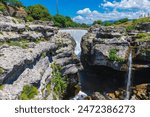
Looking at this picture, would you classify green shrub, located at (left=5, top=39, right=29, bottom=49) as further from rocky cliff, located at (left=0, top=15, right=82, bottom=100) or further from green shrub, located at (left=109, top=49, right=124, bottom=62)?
green shrub, located at (left=109, top=49, right=124, bottom=62)

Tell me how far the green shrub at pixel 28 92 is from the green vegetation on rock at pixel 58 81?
8.88 metres

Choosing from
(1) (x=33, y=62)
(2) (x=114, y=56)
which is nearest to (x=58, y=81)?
(1) (x=33, y=62)

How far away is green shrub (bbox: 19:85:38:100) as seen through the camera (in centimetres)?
2446

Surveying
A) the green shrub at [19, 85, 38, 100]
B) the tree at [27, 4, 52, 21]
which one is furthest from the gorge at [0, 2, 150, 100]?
the tree at [27, 4, 52, 21]

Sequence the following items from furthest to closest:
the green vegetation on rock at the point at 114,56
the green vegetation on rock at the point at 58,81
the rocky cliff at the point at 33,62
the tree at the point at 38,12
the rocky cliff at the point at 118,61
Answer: the tree at the point at 38,12 → the green vegetation on rock at the point at 114,56 → the rocky cliff at the point at 118,61 → the green vegetation on rock at the point at 58,81 → the rocky cliff at the point at 33,62

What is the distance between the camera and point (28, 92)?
25.6 metres

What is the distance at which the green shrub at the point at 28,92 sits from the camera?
2446cm

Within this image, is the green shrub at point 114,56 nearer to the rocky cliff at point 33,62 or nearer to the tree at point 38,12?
the rocky cliff at point 33,62

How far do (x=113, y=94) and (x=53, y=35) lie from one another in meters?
13.4

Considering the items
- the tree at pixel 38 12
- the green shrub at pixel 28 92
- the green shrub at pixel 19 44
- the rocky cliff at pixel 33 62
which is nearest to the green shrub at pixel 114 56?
the rocky cliff at pixel 33 62

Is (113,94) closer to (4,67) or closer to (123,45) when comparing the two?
(123,45)

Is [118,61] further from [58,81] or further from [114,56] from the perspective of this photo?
[58,81]

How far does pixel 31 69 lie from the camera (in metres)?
29.0

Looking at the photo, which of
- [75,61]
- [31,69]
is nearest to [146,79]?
[75,61]
